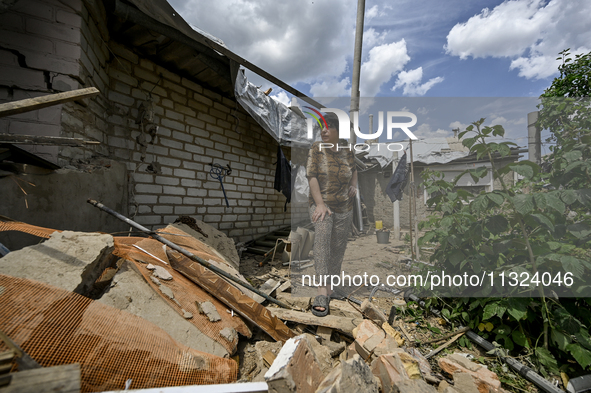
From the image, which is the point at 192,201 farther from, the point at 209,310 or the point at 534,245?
the point at 534,245

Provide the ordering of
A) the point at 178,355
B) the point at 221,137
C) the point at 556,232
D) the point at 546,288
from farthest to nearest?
the point at 221,137 → the point at 556,232 → the point at 546,288 → the point at 178,355

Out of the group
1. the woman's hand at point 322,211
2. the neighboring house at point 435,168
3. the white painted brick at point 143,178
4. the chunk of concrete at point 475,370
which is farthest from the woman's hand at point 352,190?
the white painted brick at point 143,178

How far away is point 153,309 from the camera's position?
5.45 feet

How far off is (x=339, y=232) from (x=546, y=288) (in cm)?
179

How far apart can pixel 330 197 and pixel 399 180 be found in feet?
7.18

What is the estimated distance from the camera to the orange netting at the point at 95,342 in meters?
1.05

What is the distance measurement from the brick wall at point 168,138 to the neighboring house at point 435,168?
2.66 m

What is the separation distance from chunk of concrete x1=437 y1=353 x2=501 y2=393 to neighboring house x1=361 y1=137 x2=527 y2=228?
1.43 meters

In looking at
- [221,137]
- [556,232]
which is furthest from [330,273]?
[221,137]

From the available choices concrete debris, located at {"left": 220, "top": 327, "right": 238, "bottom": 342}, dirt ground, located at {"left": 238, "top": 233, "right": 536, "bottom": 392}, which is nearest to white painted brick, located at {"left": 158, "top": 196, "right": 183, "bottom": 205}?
dirt ground, located at {"left": 238, "top": 233, "right": 536, "bottom": 392}

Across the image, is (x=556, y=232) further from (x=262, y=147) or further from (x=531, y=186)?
(x=262, y=147)

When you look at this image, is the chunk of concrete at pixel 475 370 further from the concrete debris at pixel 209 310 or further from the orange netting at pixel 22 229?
the orange netting at pixel 22 229

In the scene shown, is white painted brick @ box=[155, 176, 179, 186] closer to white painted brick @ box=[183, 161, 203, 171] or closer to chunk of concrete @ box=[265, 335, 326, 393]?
white painted brick @ box=[183, 161, 203, 171]

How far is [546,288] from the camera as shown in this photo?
196 cm
